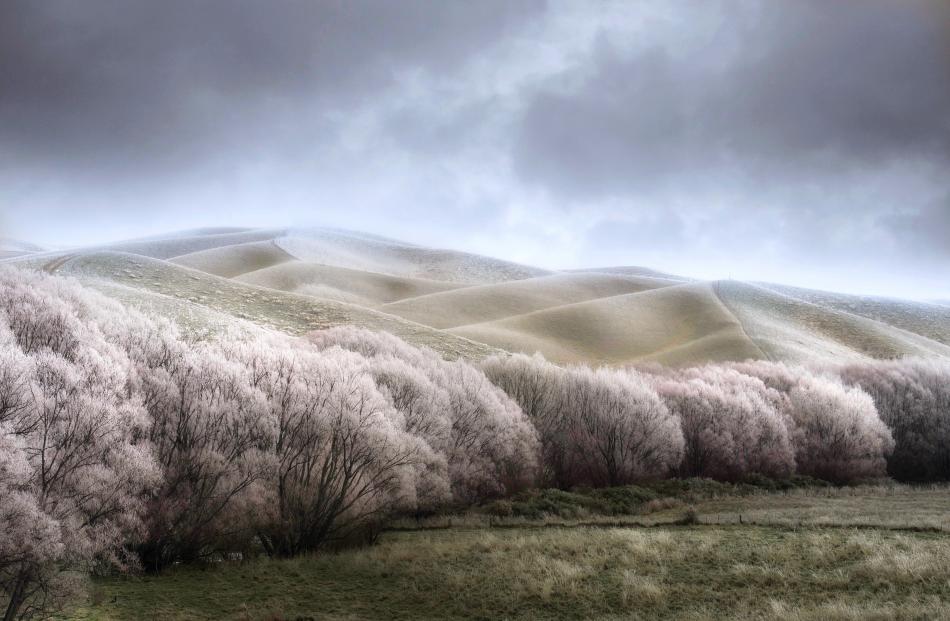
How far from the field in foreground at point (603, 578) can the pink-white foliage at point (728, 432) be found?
1751cm

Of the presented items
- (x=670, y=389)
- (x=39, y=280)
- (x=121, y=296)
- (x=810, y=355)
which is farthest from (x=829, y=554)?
(x=810, y=355)

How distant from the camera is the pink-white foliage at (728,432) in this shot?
139 ft

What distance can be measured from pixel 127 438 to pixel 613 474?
96.0ft

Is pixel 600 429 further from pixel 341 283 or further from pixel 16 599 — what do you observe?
pixel 341 283

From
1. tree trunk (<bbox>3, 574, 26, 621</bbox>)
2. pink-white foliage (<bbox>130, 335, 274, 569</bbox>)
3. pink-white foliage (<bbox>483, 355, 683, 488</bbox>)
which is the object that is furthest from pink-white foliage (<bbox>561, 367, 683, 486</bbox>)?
tree trunk (<bbox>3, 574, 26, 621</bbox>)

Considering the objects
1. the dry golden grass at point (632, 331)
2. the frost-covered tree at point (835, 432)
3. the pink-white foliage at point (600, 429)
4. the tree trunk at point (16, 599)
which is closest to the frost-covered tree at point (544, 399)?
the pink-white foliage at point (600, 429)

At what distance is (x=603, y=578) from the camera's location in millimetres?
18812

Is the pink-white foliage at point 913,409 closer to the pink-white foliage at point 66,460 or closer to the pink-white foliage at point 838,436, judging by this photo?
the pink-white foliage at point 838,436

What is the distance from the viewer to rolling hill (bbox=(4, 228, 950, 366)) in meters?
60.3

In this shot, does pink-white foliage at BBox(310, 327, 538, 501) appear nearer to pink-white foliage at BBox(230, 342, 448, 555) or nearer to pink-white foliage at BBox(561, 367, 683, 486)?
pink-white foliage at BBox(230, 342, 448, 555)

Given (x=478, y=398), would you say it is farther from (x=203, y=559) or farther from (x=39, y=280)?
(x=39, y=280)

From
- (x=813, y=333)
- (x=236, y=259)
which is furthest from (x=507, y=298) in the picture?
(x=236, y=259)

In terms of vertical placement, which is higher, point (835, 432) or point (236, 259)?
point (236, 259)

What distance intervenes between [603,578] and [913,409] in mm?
49389
